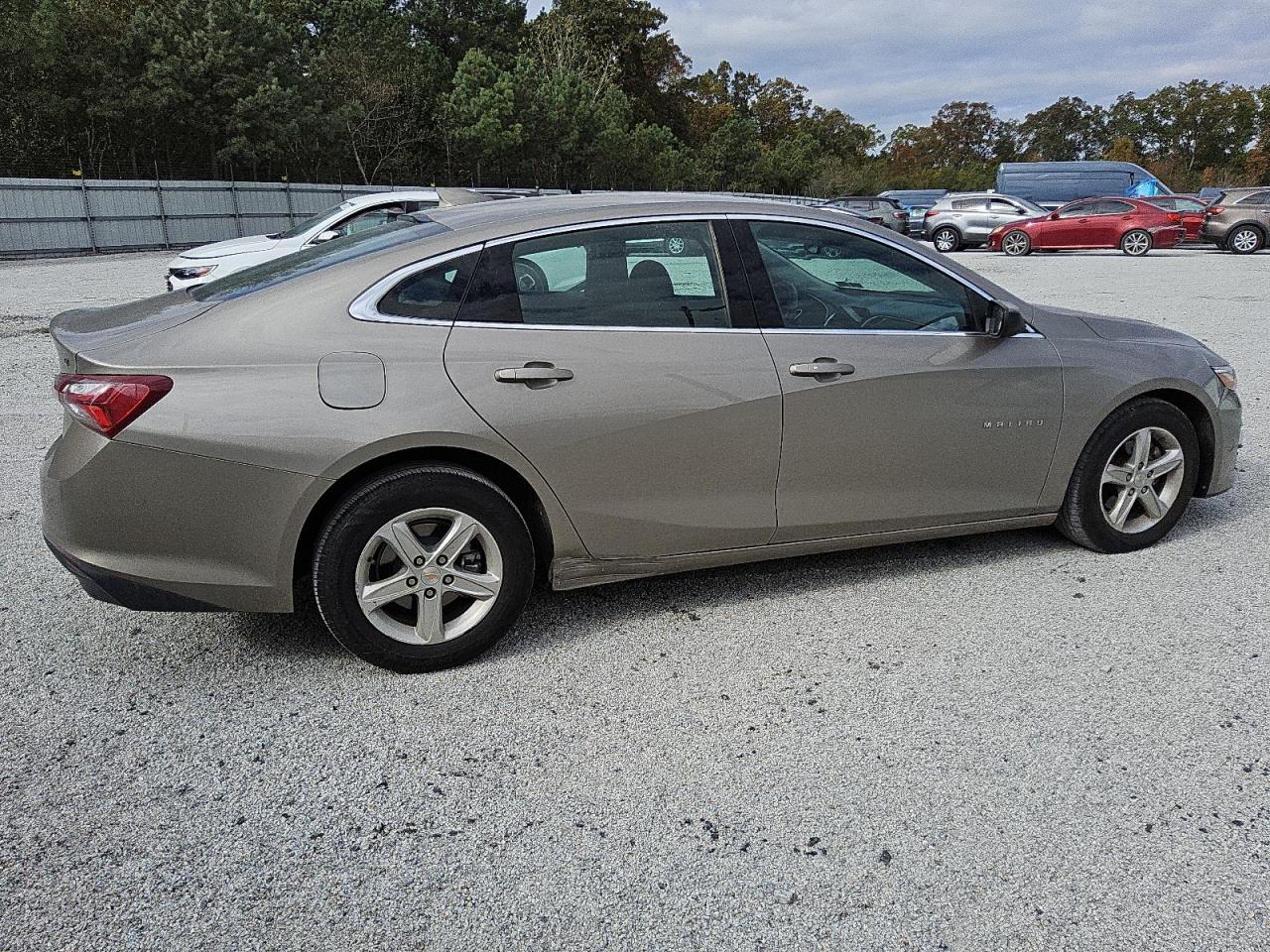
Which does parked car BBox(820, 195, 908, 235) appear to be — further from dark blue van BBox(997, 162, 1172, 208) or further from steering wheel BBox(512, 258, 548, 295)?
steering wheel BBox(512, 258, 548, 295)

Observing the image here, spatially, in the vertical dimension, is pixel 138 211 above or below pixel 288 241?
below

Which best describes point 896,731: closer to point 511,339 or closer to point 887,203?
point 511,339

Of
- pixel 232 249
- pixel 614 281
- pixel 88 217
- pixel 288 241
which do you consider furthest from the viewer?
pixel 88 217

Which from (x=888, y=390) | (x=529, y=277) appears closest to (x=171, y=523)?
(x=529, y=277)

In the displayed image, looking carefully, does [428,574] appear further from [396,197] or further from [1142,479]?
[396,197]

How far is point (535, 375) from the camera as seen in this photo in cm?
347

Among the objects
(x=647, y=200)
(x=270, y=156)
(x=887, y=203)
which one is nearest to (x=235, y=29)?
(x=270, y=156)

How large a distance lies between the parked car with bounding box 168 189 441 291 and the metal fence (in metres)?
16.1

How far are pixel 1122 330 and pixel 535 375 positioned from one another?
2764mm

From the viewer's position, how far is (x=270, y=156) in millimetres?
37281

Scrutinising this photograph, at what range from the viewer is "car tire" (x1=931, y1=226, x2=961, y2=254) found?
95.2ft

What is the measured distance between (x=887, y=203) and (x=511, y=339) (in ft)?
102

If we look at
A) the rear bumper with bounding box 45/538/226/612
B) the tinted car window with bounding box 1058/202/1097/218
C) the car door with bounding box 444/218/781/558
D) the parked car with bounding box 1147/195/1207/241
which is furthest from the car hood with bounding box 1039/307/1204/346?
the parked car with bounding box 1147/195/1207/241

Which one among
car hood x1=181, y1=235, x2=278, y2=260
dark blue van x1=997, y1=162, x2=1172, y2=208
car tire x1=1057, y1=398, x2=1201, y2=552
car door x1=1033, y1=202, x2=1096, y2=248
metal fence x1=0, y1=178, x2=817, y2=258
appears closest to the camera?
car tire x1=1057, y1=398, x2=1201, y2=552
